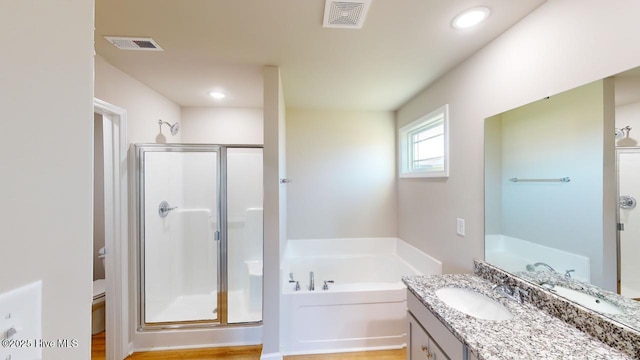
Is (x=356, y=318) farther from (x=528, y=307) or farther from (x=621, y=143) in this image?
(x=621, y=143)

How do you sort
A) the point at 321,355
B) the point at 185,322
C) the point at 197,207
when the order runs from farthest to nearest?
the point at 197,207
the point at 185,322
the point at 321,355

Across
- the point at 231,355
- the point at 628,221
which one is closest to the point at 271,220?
the point at 231,355

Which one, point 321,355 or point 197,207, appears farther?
point 197,207

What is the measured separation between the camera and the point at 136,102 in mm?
2238

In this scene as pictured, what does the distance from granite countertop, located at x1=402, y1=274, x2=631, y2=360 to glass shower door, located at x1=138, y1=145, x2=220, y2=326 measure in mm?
2135

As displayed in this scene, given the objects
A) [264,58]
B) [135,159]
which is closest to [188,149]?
[135,159]

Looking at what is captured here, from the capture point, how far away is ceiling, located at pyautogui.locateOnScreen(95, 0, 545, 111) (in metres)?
1.29

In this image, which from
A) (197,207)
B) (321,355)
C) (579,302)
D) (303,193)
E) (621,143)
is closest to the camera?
(621,143)

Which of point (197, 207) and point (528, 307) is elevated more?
point (197, 207)

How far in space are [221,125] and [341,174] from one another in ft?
5.62

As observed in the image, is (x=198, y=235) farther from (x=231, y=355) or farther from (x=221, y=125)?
(x=221, y=125)

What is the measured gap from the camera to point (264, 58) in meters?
1.82

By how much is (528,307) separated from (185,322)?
2674 millimetres

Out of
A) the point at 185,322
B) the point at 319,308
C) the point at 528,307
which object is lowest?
the point at 185,322
